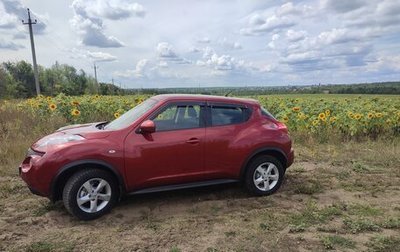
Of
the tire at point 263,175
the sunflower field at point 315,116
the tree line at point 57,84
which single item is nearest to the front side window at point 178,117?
the tire at point 263,175

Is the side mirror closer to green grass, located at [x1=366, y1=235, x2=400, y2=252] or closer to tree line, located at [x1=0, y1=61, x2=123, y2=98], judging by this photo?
green grass, located at [x1=366, y1=235, x2=400, y2=252]

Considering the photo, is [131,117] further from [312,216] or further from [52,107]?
[52,107]

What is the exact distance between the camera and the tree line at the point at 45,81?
192ft

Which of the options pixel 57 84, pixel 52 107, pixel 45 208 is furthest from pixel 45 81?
pixel 45 208

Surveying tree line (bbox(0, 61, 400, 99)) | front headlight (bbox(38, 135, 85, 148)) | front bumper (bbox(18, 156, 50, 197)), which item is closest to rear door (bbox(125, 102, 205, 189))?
front headlight (bbox(38, 135, 85, 148))

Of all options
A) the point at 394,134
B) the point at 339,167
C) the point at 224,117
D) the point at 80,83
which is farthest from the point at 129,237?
the point at 80,83

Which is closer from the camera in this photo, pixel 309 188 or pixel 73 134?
pixel 73 134

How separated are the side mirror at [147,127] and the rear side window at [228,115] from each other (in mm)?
1071

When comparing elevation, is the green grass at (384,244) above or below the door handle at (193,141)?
below

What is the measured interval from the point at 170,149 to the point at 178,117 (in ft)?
1.85

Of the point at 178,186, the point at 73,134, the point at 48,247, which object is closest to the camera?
the point at 48,247

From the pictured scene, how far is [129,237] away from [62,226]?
3.30 ft

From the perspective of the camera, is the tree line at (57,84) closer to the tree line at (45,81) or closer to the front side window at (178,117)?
the tree line at (45,81)

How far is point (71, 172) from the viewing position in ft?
17.6
